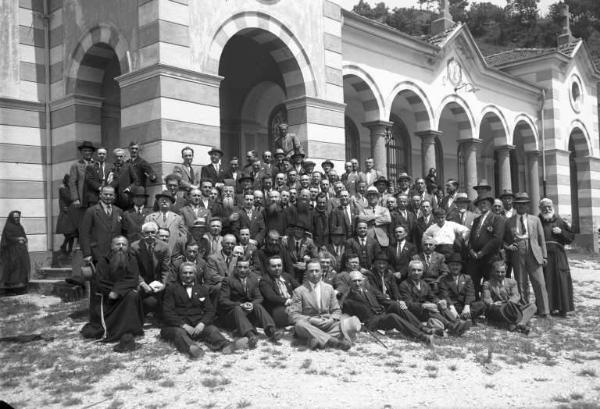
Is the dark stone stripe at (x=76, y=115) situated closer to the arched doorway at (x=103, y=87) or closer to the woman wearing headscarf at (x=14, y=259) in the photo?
the arched doorway at (x=103, y=87)

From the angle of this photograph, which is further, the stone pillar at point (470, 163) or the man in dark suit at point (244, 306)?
the stone pillar at point (470, 163)

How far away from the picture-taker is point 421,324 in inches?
309

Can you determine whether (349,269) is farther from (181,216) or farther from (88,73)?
(88,73)

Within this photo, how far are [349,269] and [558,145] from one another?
16.9 m

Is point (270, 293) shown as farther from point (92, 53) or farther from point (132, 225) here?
point (92, 53)

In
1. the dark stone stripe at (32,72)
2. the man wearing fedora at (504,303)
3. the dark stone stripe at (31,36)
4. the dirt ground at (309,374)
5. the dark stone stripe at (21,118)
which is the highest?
the dark stone stripe at (31,36)

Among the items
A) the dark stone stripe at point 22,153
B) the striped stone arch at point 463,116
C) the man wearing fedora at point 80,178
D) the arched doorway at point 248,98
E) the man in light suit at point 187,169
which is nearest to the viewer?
the man wearing fedora at point 80,178

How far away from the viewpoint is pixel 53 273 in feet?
36.4

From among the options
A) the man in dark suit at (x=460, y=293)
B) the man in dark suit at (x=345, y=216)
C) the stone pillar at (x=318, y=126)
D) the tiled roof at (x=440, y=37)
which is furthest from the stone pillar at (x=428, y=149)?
the man in dark suit at (x=460, y=293)

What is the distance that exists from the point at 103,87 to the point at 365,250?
7.26 meters

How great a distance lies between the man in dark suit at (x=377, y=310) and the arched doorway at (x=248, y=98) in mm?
7418

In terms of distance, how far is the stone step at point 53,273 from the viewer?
1085cm

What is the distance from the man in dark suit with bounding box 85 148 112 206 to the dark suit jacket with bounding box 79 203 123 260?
117 centimetres

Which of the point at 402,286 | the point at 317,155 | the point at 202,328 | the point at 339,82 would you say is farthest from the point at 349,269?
the point at 339,82
